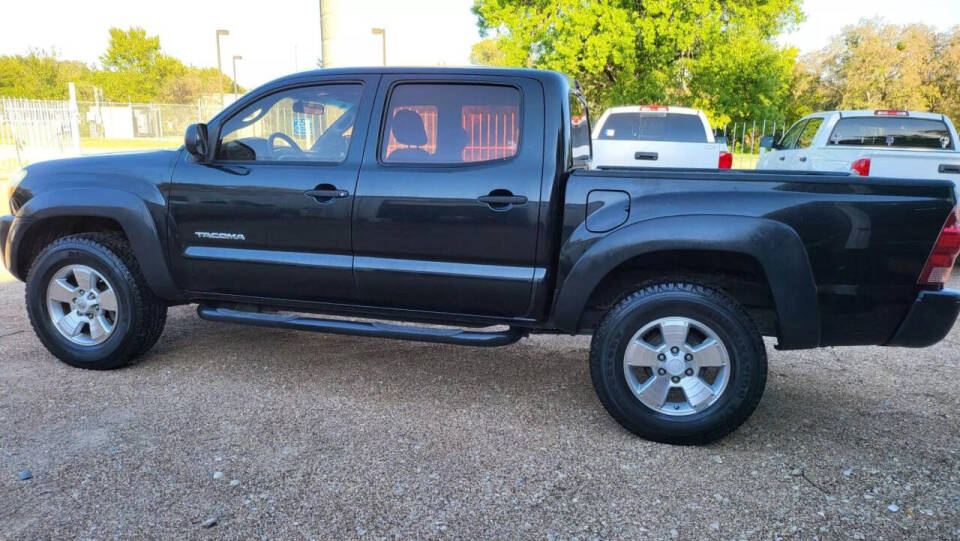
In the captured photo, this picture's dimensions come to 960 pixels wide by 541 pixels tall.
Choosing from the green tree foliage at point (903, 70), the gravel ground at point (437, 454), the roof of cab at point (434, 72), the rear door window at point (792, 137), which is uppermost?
the green tree foliage at point (903, 70)

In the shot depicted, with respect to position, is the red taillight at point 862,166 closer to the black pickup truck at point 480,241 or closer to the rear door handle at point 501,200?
the black pickup truck at point 480,241

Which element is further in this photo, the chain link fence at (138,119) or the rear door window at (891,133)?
the chain link fence at (138,119)

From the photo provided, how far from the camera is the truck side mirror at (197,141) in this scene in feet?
12.5

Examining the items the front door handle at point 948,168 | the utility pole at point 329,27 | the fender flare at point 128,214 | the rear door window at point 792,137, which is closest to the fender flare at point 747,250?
the fender flare at point 128,214

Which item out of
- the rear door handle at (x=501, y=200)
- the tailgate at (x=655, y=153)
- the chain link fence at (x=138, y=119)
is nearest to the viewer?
the rear door handle at (x=501, y=200)

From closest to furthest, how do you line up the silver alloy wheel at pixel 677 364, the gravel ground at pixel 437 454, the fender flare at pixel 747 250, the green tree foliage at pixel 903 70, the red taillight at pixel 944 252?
the gravel ground at pixel 437 454 < the red taillight at pixel 944 252 < the fender flare at pixel 747 250 < the silver alloy wheel at pixel 677 364 < the green tree foliage at pixel 903 70

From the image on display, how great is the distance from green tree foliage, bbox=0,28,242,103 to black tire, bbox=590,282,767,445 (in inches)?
2516

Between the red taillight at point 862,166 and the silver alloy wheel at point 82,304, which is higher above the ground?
the red taillight at point 862,166

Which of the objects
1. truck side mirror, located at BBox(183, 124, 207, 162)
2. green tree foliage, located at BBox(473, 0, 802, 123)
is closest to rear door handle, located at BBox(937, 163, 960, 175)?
truck side mirror, located at BBox(183, 124, 207, 162)

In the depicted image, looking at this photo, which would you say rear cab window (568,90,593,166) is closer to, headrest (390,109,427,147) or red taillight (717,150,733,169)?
headrest (390,109,427,147)

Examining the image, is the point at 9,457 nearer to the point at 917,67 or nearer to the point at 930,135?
the point at 930,135

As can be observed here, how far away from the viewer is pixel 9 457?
313cm

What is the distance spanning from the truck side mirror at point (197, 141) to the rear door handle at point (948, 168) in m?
7.43

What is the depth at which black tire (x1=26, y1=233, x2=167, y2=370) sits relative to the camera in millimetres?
4152
